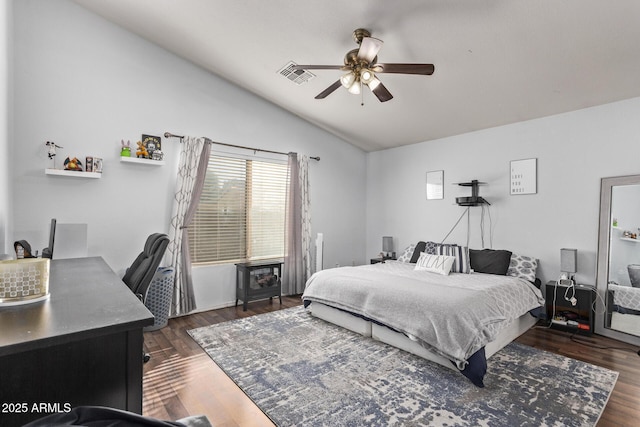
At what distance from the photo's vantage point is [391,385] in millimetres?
2352

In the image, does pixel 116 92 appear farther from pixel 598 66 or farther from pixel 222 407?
pixel 598 66

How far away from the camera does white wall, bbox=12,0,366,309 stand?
307cm

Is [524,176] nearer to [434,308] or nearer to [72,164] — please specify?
[434,308]

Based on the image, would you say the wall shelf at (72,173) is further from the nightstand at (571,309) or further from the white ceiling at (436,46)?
the nightstand at (571,309)

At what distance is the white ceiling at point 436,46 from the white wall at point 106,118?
300mm

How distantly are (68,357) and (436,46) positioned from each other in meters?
3.34

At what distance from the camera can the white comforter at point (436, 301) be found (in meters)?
2.47

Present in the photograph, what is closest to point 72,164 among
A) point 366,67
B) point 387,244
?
point 366,67

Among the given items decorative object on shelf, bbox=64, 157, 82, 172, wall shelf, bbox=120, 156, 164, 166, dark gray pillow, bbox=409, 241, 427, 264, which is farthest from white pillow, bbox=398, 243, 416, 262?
decorative object on shelf, bbox=64, 157, 82, 172

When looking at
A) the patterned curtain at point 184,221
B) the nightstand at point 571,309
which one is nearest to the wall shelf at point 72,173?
the patterned curtain at point 184,221

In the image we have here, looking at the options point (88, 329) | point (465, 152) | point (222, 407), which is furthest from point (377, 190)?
point (88, 329)

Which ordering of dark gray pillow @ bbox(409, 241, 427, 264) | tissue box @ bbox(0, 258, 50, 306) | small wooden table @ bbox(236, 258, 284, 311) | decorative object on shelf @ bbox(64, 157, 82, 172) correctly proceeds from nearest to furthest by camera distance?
tissue box @ bbox(0, 258, 50, 306)
decorative object on shelf @ bbox(64, 157, 82, 172)
small wooden table @ bbox(236, 258, 284, 311)
dark gray pillow @ bbox(409, 241, 427, 264)

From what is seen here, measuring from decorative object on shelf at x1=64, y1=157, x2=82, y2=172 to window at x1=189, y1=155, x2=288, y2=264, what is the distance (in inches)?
52.8

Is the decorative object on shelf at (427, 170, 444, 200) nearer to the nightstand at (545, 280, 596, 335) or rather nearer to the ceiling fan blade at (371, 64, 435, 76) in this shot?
the nightstand at (545, 280, 596, 335)
